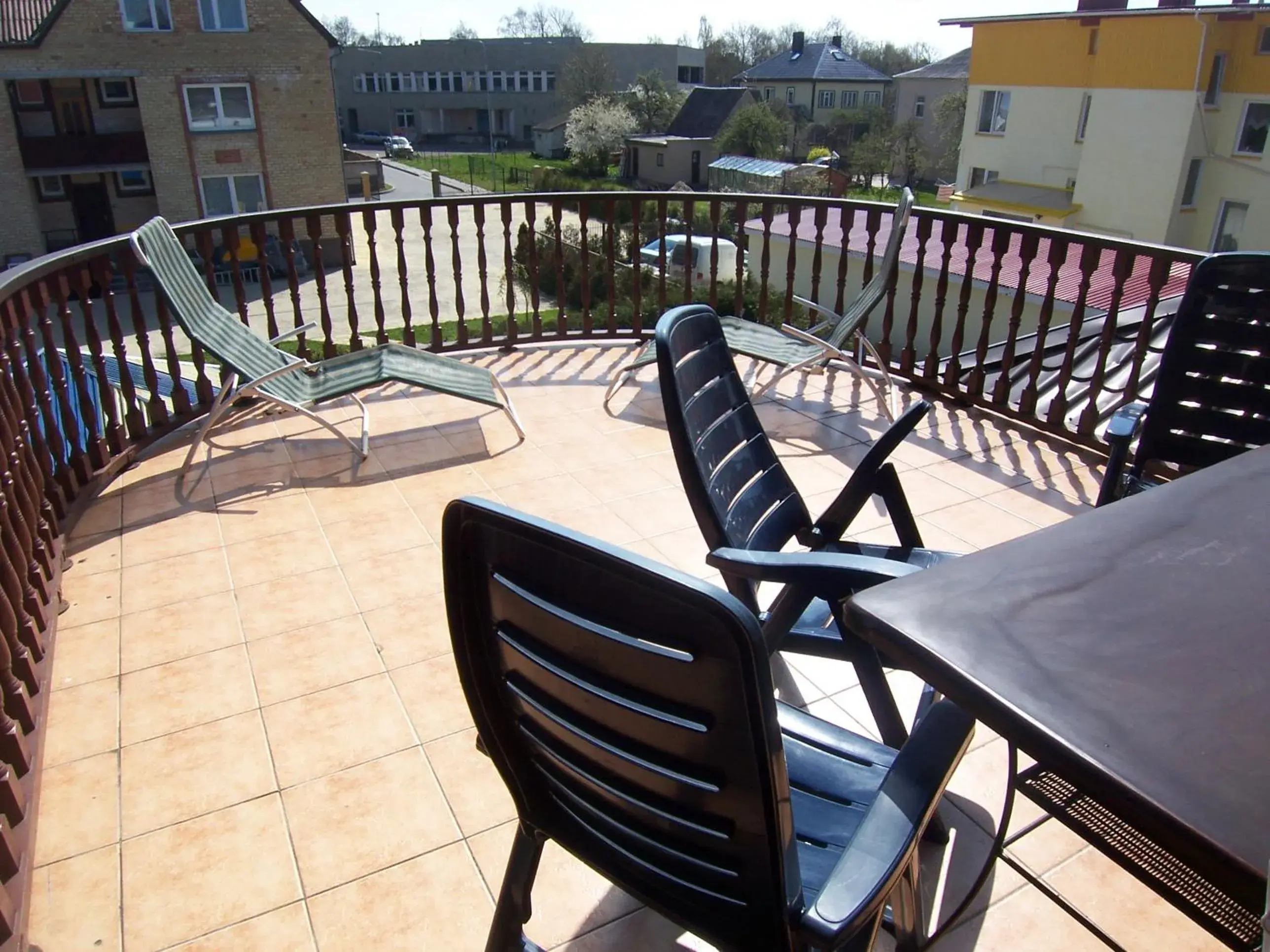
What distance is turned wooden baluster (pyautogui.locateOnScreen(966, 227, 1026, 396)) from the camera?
422 centimetres

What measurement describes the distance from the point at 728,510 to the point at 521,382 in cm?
305

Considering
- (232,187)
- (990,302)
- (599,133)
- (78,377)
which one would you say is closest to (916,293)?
(990,302)

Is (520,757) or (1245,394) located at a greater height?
(1245,394)

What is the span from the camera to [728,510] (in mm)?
2115

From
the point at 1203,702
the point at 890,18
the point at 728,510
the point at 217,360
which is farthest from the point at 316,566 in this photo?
the point at 890,18

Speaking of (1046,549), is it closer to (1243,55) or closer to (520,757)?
(520,757)

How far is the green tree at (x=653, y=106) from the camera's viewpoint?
45719mm

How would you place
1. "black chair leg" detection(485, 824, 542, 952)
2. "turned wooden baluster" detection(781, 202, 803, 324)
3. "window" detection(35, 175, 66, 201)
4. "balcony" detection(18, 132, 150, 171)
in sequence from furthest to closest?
"window" detection(35, 175, 66, 201)
"balcony" detection(18, 132, 150, 171)
"turned wooden baluster" detection(781, 202, 803, 324)
"black chair leg" detection(485, 824, 542, 952)

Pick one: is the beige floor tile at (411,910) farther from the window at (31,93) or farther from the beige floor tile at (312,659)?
the window at (31,93)

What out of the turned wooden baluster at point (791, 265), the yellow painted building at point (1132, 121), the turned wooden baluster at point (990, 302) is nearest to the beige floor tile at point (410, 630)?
the turned wooden baluster at point (791, 265)

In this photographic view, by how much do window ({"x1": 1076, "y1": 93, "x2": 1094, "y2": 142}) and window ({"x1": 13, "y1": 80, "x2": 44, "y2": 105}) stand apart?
26.3m

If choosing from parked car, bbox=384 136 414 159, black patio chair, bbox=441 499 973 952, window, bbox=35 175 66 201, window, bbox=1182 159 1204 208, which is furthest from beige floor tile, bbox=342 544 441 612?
parked car, bbox=384 136 414 159

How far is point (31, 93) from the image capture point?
893 inches

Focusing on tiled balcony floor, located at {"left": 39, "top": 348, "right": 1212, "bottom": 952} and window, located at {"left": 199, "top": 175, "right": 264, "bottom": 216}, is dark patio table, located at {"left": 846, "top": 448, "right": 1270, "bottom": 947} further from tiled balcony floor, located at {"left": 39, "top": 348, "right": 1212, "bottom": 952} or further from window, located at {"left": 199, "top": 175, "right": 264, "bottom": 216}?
window, located at {"left": 199, "top": 175, "right": 264, "bottom": 216}
